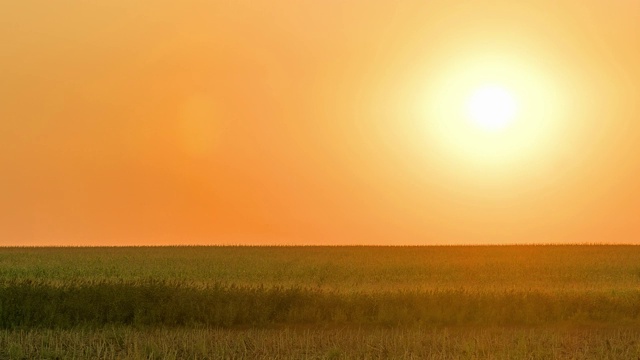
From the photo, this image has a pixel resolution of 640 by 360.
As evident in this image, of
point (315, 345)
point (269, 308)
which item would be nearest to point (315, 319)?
point (269, 308)

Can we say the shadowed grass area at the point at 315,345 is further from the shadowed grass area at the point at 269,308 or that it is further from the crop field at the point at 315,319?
the shadowed grass area at the point at 269,308

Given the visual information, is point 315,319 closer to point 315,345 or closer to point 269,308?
point 269,308

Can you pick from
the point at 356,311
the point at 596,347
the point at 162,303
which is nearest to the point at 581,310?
the point at 356,311

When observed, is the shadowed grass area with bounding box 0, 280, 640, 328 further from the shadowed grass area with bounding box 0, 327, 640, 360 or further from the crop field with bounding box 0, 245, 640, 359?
the shadowed grass area with bounding box 0, 327, 640, 360

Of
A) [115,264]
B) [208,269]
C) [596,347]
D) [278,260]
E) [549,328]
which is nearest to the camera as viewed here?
[596,347]

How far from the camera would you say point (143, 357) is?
61.0ft

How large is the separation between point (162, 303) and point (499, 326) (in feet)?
27.4

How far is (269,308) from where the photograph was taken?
27.0 meters

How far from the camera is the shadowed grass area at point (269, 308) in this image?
26.6 metres

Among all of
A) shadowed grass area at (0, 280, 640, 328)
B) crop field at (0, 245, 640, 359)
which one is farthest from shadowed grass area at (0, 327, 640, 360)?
shadowed grass area at (0, 280, 640, 328)

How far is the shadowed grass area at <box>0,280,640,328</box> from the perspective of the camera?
87.2ft

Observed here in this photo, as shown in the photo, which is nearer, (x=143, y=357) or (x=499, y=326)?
(x=143, y=357)

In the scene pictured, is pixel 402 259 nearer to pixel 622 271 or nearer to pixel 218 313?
pixel 622 271

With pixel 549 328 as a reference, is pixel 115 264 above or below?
above
